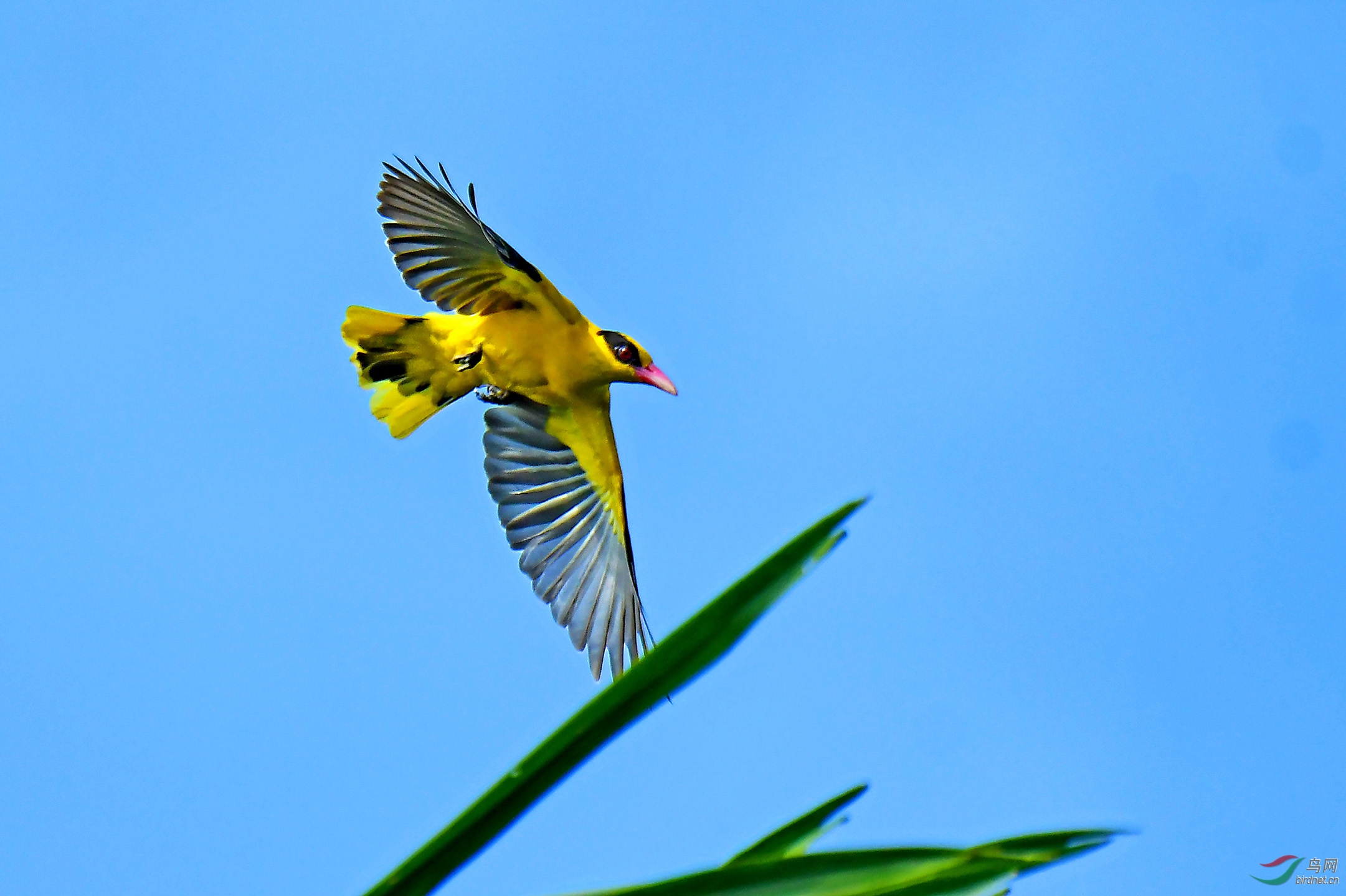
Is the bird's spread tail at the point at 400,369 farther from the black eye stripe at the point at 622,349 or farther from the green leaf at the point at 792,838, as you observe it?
the green leaf at the point at 792,838

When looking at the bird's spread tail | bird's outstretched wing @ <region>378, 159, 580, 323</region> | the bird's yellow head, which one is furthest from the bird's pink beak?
the bird's spread tail

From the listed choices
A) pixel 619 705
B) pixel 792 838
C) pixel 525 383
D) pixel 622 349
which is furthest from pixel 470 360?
pixel 619 705

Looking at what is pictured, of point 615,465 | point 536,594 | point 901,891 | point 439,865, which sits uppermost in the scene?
point 615,465

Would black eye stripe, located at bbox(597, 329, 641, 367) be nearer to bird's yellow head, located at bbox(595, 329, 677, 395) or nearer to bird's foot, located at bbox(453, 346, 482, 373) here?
bird's yellow head, located at bbox(595, 329, 677, 395)

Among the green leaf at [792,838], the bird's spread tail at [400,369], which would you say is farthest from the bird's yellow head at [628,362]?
the green leaf at [792,838]

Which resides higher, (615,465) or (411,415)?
(411,415)

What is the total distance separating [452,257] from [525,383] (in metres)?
0.70

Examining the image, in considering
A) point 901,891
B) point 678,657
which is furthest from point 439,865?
point 901,891

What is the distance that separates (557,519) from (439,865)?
4.84m

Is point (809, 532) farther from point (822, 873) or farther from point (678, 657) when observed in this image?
point (822, 873)

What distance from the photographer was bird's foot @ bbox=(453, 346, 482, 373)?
543 cm

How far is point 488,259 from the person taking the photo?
17.0 feet

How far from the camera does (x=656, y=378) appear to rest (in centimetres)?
555

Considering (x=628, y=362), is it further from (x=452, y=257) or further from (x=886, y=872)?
(x=886, y=872)
